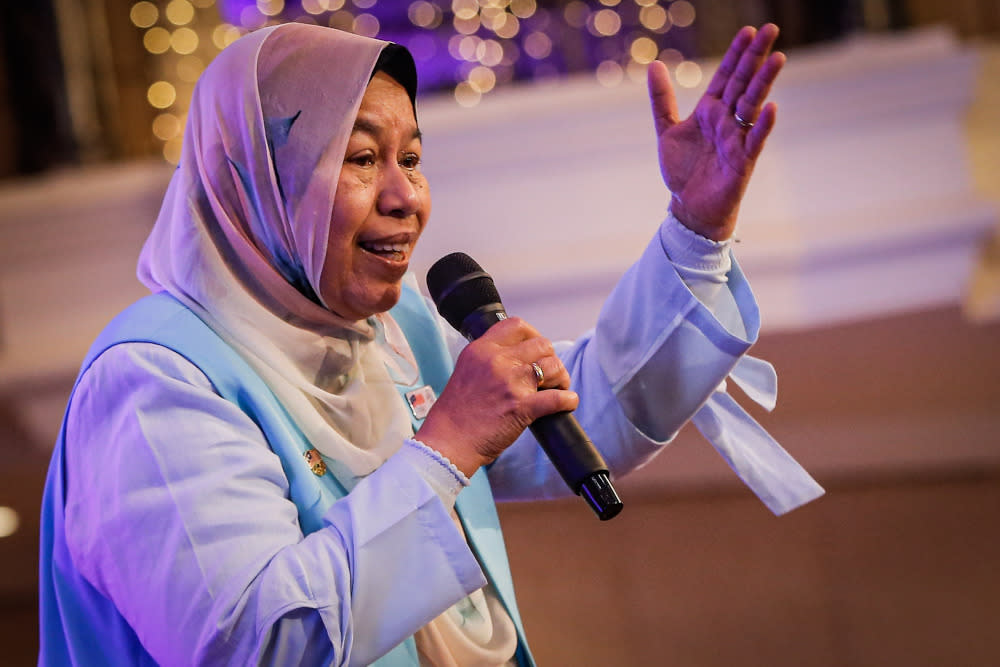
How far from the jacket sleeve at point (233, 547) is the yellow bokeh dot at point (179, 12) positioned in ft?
9.79

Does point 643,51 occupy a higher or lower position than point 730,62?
lower

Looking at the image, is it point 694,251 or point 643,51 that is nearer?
point 694,251

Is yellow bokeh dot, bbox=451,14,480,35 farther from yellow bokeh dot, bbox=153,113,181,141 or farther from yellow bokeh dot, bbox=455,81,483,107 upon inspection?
yellow bokeh dot, bbox=153,113,181,141

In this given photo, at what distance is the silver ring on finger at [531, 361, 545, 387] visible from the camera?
43.5 inches

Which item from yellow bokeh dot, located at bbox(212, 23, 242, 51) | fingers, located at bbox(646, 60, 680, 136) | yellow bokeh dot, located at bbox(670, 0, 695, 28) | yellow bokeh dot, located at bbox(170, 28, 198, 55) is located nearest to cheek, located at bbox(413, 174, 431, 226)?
fingers, located at bbox(646, 60, 680, 136)

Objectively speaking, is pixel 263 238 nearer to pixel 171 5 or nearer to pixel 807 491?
pixel 807 491

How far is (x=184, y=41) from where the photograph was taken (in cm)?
377

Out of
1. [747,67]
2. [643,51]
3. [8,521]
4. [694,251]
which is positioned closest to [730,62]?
[747,67]

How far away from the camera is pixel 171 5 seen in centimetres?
377

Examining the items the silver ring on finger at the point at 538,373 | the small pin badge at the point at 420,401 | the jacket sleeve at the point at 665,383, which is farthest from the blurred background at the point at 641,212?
the silver ring on finger at the point at 538,373

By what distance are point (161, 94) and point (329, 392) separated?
2.88 meters

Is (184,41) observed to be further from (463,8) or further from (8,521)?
(8,521)

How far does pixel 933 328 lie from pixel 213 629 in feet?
9.21

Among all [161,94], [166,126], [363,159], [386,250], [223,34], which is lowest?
[166,126]
